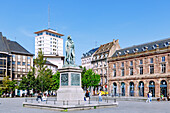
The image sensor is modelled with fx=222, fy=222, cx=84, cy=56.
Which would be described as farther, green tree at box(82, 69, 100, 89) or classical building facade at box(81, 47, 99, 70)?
classical building facade at box(81, 47, 99, 70)

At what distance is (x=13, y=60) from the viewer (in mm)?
76750

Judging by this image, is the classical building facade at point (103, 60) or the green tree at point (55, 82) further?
the classical building facade at point (103, 60)

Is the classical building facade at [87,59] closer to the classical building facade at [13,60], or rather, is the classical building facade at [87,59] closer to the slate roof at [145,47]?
the slate roof at [145,47]

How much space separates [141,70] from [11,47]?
1784 inches

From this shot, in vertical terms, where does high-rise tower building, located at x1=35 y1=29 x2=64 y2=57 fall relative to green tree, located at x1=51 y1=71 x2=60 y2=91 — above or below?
above

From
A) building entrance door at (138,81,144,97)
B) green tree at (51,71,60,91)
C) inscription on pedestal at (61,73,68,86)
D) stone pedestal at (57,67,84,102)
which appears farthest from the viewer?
green tree at (51,71,60,91)

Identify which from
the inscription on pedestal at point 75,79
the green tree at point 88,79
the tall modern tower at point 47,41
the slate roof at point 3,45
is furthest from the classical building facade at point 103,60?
the tall modern tower at point 47,41

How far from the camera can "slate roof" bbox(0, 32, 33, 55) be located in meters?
72.4

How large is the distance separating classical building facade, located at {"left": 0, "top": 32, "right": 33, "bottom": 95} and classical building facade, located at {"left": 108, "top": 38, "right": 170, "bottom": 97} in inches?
1202

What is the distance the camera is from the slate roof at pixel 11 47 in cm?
7238

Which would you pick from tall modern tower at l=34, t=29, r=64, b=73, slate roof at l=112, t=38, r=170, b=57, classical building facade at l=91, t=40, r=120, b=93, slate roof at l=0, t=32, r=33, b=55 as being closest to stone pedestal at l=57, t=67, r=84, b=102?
slate roof at l=112, t=38, r=170, b=57

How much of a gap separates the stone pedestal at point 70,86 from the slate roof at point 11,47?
5172 centimetres

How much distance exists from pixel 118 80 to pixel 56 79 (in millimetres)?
19886

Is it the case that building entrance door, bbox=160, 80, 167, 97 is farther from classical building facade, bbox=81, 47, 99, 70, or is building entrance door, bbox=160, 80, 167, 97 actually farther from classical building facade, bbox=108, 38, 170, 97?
classical building facade, bbox=81, 47, 99, 70
